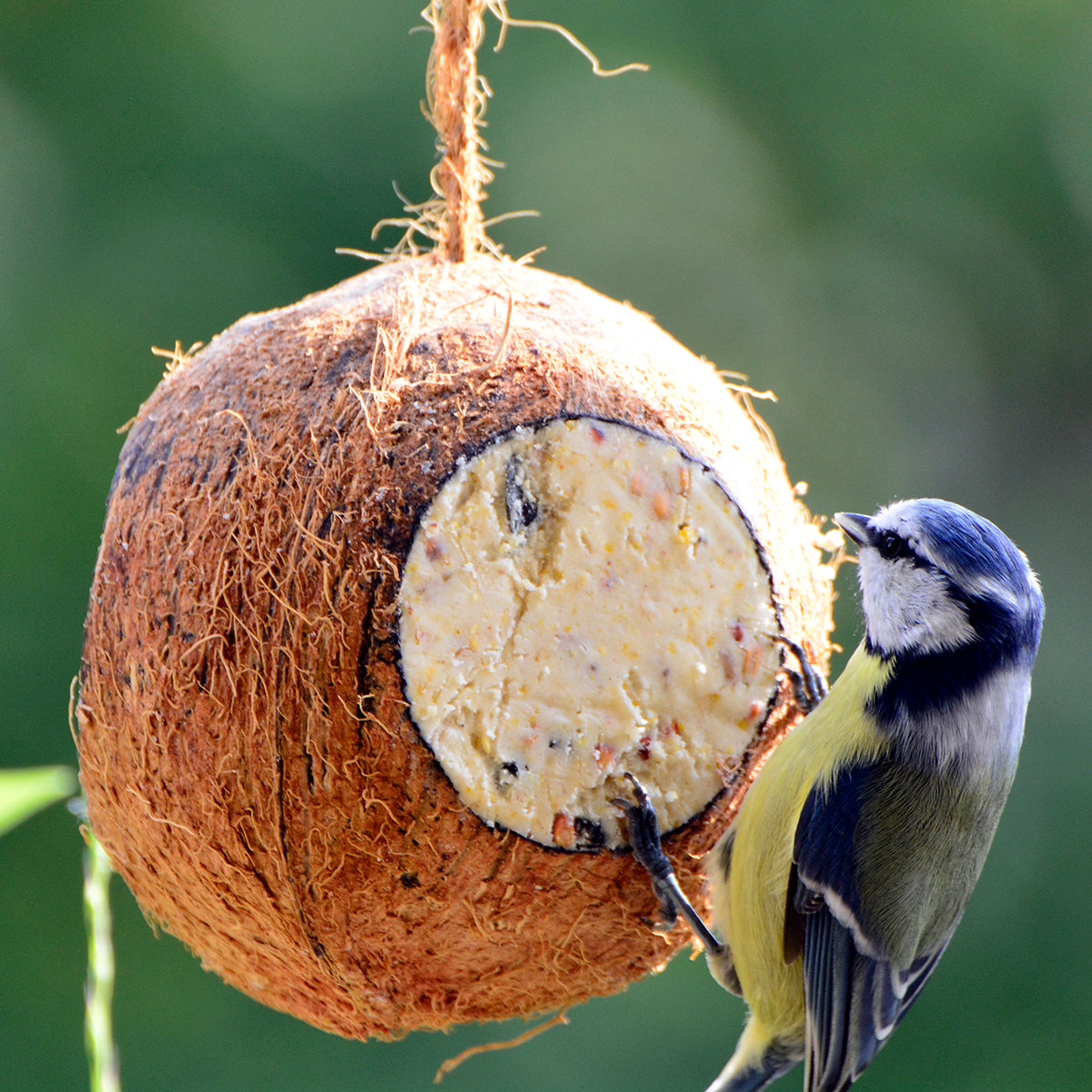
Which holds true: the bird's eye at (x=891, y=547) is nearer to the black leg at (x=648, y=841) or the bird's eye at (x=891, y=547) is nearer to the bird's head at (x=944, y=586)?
the bird's head at (x=944, y=586)

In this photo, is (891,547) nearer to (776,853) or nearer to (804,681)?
(804,681)

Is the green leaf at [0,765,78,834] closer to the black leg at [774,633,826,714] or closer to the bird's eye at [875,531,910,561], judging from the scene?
the black leg at [774,633,826,714]

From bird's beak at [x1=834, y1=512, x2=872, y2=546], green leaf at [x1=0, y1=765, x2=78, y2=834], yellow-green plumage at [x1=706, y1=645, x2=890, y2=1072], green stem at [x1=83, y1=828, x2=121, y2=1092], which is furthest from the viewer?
bird's beak at [x1=834, y1=512, x2=872, y2=546]

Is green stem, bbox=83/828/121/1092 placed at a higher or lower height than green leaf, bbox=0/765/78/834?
lower

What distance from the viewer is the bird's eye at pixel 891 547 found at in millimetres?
1505

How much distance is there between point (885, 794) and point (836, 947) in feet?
0.64

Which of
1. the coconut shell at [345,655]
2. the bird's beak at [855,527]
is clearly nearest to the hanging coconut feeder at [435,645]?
the coconut shell at [345,655]

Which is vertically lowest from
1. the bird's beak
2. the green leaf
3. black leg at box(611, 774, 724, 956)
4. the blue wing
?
the blue wing

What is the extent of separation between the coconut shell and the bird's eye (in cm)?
11

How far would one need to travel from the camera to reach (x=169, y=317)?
3996 millimetres

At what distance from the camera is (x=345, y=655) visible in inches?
49.6

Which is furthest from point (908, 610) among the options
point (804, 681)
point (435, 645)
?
point (435, 645)

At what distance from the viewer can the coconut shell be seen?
127cm

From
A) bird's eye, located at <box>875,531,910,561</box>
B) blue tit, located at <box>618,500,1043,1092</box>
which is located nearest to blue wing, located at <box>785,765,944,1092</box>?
blue tit, located at <box>618,500,1043,1092</box>
